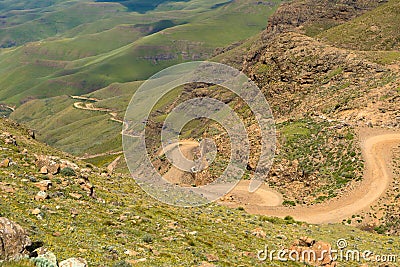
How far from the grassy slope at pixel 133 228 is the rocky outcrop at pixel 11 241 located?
191 centimetres

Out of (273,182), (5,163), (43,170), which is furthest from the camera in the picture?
(273,182)

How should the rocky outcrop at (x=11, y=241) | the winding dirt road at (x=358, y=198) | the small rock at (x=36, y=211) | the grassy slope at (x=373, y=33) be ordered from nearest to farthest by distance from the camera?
the rocky outcrop at (x=11, y=241), the small rock at (x=36, y=211), the winding dirt road at (x=358, y=198), the grassy slope at (x=373, y=33)

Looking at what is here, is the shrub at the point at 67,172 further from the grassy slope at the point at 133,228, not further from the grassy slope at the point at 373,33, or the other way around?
the grassy slope at the point at 373,33

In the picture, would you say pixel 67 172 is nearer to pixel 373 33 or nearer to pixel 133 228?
pixel 133 228

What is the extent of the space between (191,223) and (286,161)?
30.8 meters

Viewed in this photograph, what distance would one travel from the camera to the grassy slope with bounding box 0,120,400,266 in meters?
16.7

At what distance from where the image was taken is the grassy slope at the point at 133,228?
16.7 meters

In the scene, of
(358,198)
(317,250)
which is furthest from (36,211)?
(358,198)

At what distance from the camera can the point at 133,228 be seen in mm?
20859

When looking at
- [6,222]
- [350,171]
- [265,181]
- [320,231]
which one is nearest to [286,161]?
[265,181]

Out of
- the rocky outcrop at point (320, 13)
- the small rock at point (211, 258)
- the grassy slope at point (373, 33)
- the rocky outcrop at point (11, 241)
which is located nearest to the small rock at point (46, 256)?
the rocky outcrop at point (11, 241)

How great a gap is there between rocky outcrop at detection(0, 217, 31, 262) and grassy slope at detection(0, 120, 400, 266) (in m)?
1.91

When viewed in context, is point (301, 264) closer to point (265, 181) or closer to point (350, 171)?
point (350, 171)

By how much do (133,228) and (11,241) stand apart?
8.91 metres
